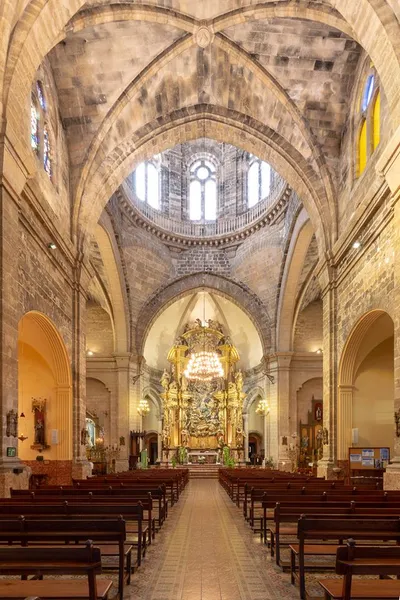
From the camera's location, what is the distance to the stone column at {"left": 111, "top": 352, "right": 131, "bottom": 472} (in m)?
29.5

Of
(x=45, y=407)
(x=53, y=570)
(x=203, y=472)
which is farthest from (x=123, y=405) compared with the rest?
(x=53, y=570)

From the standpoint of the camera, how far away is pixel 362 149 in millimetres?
16922

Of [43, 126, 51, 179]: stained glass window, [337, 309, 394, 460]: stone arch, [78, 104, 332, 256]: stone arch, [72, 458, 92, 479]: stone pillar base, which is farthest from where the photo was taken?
[78, 104, 332, 256]: stone arch

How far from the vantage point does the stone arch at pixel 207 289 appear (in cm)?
3136

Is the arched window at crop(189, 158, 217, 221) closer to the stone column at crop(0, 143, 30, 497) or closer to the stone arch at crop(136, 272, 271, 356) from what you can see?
the stone arch at crop(136, 272, 271, 356)

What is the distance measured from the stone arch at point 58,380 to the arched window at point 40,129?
432 centimetres

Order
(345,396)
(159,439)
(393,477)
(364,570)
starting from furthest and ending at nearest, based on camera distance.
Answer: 1. (159,439)
2. (345,396)
3. (393,477)
4. (364,570)

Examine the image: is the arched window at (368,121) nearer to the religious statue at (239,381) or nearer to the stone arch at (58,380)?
the stone arch at (58,380)

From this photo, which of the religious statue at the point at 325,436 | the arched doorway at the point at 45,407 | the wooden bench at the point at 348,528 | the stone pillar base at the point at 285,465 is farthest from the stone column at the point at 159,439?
the wooden bench at the point at 348,528

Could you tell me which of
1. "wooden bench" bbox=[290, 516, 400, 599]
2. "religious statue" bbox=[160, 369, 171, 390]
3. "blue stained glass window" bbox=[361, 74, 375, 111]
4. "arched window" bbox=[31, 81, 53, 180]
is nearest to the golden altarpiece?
"religious statue" bbox=[160, 369, 171, 390]

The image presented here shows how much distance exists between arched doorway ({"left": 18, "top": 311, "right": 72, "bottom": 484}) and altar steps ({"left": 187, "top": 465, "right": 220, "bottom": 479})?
14.6 meters

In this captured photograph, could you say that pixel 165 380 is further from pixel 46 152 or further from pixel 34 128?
pixel 34 128

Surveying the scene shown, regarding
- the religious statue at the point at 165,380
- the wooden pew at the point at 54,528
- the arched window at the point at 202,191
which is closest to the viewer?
the wooden pew at the point at 54,528

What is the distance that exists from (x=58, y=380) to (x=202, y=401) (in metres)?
21.4
